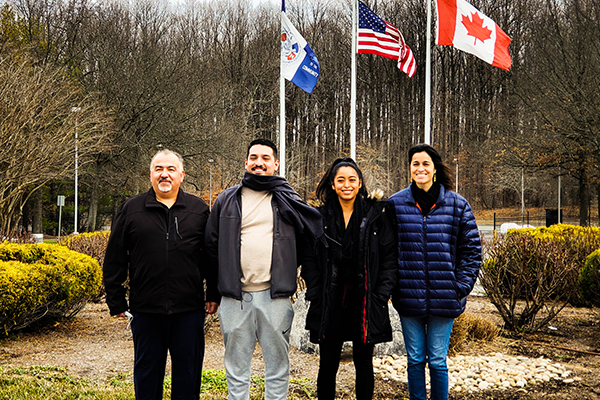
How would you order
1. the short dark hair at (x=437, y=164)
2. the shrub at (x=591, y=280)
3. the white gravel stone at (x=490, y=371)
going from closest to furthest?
the short dark hair at (x=437, y=164) → the white gravel stone at (x=490, y=371) → the shrub at (x=591, y=280)

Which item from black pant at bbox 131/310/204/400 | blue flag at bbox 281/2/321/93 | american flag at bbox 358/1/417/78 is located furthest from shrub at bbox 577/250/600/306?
black pant at bbox 131/310/204/400

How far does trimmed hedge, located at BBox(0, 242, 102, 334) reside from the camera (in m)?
6.37

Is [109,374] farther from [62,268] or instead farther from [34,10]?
[34,10]

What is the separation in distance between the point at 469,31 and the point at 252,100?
35.2m

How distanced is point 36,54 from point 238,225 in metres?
27.0

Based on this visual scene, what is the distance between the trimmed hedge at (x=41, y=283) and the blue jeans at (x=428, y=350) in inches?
195

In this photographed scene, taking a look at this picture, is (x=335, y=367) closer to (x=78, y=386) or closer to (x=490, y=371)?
(x=78, y=386)

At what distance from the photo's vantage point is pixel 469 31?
9477mm

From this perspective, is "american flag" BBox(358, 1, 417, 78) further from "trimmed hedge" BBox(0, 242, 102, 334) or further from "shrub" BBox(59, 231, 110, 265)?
"shrub" BBox(59, 231, 110, 265)

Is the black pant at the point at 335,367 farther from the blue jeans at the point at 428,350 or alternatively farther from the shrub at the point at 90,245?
the shrub at the point at 90,245

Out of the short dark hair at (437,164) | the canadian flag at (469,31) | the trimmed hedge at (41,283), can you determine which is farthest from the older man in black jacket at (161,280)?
the canadian flag at (469,31)

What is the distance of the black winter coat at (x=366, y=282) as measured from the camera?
3.64 metres

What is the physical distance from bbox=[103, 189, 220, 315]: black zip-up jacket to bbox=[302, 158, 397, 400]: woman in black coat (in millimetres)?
832

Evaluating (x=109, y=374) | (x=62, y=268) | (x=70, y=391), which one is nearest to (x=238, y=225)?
(x=70, y=391)
